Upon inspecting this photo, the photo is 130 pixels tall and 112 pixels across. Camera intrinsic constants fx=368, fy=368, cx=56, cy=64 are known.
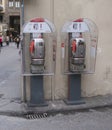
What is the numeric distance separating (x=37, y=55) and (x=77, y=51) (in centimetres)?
90

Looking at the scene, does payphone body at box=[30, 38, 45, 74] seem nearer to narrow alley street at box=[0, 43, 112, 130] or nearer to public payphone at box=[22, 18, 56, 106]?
public payphone at box=[22, 18, 56, 106]

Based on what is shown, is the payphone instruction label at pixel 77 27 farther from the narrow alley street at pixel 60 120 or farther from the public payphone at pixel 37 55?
the narrow alley street at pixel 60 120

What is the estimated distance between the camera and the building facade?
339 inches

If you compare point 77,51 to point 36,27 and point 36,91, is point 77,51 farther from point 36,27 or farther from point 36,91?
point 36,91

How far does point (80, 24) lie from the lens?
27.5ft

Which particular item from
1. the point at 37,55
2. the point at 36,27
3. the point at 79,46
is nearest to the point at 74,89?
the point at 79,46

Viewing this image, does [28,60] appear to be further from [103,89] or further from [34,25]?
[103,89]

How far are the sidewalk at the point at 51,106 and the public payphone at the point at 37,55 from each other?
0.24 m

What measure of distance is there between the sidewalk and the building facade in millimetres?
309

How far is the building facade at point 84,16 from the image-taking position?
28.2ft

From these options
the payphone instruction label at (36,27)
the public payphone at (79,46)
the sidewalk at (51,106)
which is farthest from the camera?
the public payphone at (79,46)

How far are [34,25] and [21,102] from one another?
1918 mm

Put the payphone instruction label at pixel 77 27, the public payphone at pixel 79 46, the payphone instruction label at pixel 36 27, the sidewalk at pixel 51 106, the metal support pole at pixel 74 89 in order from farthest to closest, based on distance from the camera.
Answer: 1. the metal support pole at pixel 74 89
2. the payphone instruction label at pixel 77 27
3. the public payphone at pixel 79 46
4. the payphone instruction label at pixel 36 27
5. the sidewalk at pixel 51 106

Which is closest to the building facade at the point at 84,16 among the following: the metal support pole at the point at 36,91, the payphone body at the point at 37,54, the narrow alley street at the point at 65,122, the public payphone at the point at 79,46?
the public payphone at the point at 79,46
